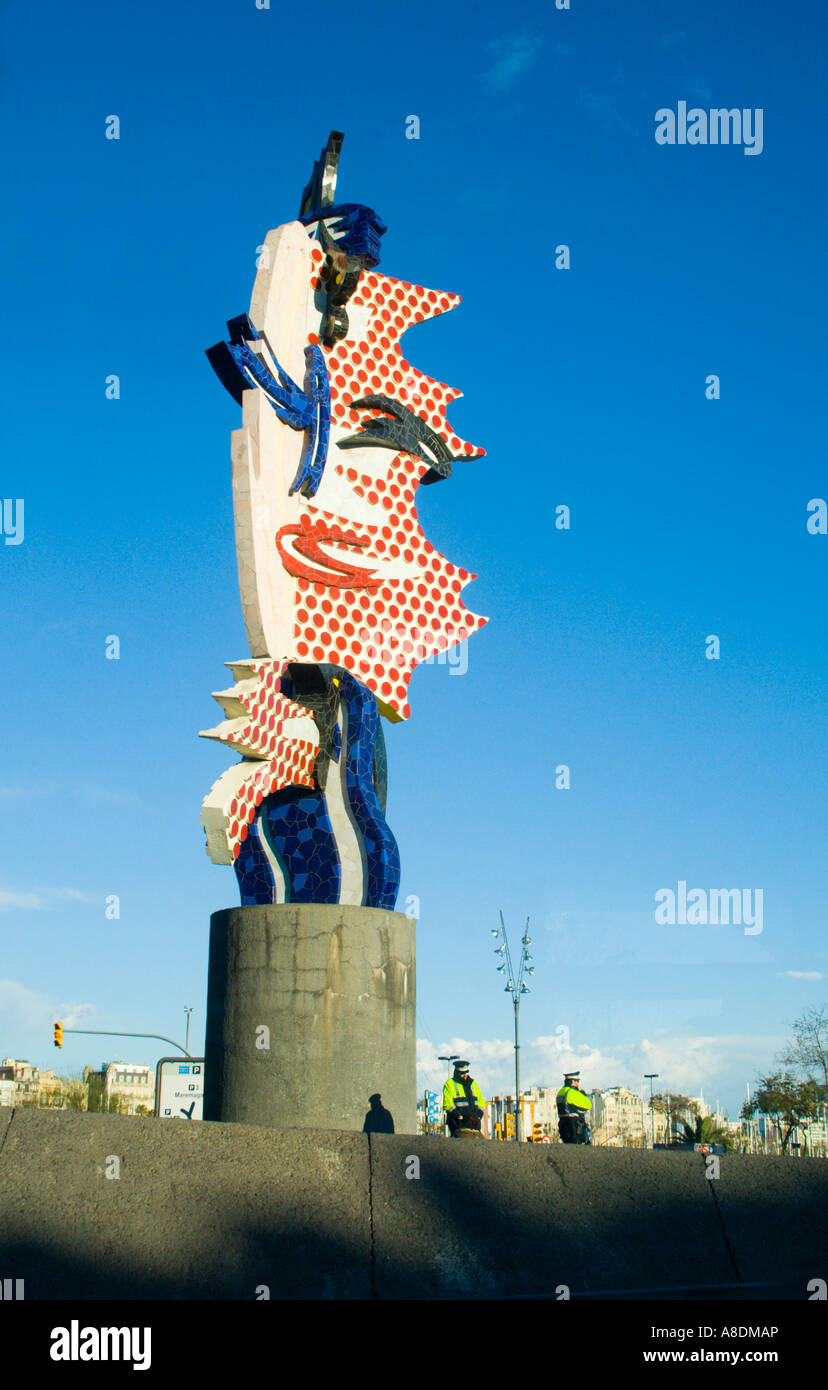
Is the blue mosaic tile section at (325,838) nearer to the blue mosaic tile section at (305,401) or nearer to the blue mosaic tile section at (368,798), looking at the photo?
the blue mosaic tile section at (368,798)


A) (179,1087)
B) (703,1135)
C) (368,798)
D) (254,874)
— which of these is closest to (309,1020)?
(254,874)

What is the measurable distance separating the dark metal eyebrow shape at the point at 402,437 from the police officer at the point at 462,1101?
766cm

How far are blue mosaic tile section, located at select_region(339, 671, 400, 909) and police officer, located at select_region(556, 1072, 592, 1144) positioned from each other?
2762 mm

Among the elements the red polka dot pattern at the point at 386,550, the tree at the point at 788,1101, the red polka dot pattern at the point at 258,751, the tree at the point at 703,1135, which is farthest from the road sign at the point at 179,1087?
the tree at the point at 788,1101

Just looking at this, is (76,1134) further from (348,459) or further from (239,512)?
(348,459)

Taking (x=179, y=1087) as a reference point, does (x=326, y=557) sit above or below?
above

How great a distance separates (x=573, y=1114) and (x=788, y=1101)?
33156 millimetres

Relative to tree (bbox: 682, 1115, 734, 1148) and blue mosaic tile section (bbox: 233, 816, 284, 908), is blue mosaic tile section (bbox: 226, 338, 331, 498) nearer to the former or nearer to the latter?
blue mosaic tile section (bbox: 233, 816, 284, 908)

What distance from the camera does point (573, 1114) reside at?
42.6ft

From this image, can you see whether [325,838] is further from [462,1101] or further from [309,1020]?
[462,1101]

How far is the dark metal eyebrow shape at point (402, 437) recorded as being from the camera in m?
16.0

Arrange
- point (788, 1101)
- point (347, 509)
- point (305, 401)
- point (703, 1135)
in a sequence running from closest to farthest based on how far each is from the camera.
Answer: point (305, 401) → point (347, 509) → point (703, 1135) → point (788, 1101)
